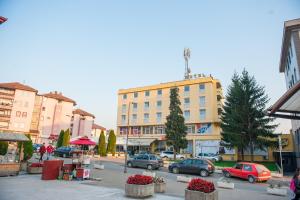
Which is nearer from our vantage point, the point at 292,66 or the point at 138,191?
the point at 138,191

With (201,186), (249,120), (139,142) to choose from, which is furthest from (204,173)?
(139,142)

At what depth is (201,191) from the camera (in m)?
9.41

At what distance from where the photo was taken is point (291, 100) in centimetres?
1098

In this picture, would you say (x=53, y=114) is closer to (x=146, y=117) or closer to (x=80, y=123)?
(x=80, y=123)

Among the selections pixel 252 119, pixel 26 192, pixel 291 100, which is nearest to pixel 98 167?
pixel 26 192

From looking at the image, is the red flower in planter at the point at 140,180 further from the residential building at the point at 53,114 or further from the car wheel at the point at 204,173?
the residential building at the point at 53,114

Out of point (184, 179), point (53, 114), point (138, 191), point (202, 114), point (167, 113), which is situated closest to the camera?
point (138, 191)

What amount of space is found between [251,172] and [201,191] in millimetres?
11743

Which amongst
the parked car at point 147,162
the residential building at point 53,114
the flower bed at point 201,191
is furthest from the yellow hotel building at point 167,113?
the flower bed at point 201,191

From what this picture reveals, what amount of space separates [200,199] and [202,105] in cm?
4116

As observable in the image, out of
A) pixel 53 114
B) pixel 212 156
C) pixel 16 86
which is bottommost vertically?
pixel 212 156

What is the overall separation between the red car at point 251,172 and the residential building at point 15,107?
58855mm

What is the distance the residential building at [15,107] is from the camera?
60.6 metres

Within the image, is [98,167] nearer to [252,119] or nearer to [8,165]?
[8,165]
